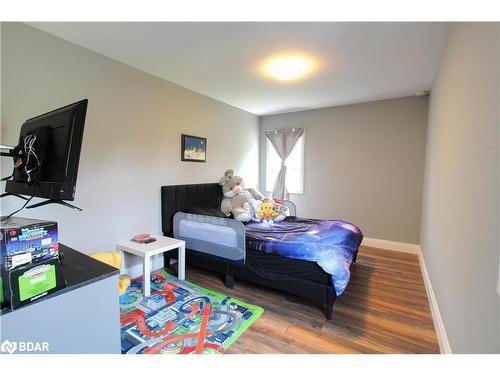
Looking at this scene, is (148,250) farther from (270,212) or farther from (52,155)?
(270,212)

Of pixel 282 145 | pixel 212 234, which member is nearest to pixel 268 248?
pixel 212 234

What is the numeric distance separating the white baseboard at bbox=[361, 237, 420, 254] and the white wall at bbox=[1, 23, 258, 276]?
2912 mm

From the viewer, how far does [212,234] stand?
2641 mm

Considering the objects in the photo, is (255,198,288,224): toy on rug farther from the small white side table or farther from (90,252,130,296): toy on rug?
(90,252,130,296): toy on rug

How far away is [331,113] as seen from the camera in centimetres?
415

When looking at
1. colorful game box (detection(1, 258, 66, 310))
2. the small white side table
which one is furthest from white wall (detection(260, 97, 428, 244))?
colorful game box (detection(1, 258, 66, 310))

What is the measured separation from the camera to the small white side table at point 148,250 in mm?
2275

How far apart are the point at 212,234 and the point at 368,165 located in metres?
2.79

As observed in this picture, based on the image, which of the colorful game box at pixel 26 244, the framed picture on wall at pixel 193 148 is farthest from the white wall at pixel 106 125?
the colorful game box at pixel 26 244

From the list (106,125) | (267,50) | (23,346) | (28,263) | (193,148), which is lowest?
(23,346)

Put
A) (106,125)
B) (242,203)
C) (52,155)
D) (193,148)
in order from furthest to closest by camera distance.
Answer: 1. (242,203)
2. (193,148)
3. (106,125)
4. (52,155)

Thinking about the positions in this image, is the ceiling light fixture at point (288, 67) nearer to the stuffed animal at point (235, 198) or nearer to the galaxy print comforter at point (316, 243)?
the stuffed animal at point (235, 198)

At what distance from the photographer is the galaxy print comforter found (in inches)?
79.4
